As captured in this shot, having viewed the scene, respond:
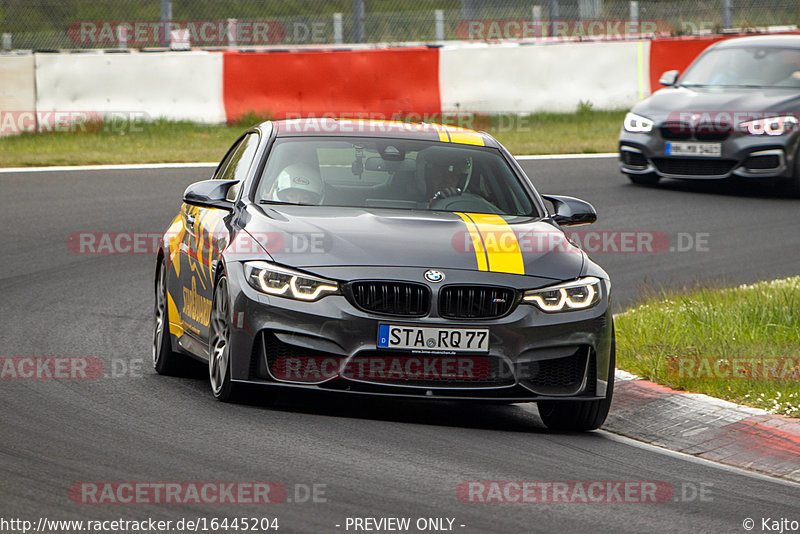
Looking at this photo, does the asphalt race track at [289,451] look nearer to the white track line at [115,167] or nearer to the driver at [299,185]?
the driver at [299,185]

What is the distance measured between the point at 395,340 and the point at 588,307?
0.98 m

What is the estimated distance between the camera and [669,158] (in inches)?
658

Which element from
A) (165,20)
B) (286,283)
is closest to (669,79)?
(165,20)

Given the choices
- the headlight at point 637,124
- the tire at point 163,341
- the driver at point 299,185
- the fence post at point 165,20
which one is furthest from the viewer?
the fence post at point 165,20

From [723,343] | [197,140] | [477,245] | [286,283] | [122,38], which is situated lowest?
[723,343]

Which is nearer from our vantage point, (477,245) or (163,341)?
(477,245)

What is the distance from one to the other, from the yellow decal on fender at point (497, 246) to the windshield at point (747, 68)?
10757mm

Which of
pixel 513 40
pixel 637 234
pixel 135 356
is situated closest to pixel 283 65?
pixel 513 40

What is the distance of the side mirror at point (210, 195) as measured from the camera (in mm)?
7613

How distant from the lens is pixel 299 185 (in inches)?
307

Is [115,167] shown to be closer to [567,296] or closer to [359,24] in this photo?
[359,24]

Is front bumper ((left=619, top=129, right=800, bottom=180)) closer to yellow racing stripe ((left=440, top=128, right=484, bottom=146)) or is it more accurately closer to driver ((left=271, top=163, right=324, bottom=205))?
yellow racing stripe ((left=440, top=128, right=484, bottom=146))

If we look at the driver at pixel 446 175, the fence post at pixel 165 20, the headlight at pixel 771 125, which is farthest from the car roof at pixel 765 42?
the driver at pixel 446 175

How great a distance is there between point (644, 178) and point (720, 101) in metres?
1.25
